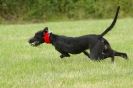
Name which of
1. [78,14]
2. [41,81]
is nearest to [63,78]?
[41,81]

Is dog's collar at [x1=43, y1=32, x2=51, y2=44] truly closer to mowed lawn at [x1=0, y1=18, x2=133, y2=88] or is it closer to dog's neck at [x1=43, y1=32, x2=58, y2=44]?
dog's neck at [x1=43, y1=32, x2=58, y2=44]

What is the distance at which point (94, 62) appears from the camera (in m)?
9.70

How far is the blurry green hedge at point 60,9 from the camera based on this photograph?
30.5 meters

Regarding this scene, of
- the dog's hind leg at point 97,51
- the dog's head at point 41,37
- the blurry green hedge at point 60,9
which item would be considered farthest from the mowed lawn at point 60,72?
the blurry green hedge at point 60,9

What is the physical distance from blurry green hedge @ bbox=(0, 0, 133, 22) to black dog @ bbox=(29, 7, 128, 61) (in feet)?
66.0

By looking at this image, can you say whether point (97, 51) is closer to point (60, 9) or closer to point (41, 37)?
point (41, 37)

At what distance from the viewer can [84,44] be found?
388 inches

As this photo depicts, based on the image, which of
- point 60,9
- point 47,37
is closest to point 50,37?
point 47,37

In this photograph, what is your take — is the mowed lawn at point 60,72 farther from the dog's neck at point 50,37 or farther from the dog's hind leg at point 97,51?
the dog's neck at point 50,37

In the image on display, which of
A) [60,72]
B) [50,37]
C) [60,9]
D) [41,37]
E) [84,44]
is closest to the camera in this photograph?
[60,72]

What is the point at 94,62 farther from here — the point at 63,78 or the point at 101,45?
the point at 63,78

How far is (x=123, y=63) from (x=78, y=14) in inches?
821

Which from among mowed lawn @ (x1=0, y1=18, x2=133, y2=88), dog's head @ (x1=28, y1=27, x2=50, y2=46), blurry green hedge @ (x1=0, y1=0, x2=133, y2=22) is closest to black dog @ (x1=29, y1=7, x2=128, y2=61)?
dog's head @ (x1=28, y1=27, x2=50, y2=46)

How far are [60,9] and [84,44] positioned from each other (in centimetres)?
2146
